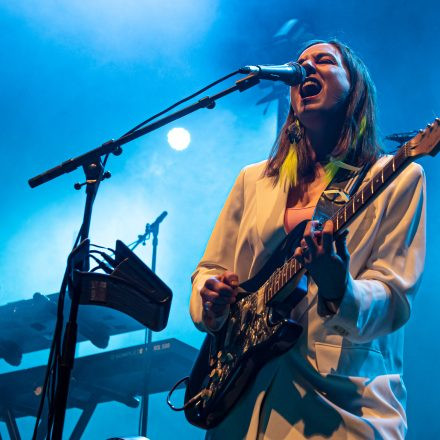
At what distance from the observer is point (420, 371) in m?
4.86

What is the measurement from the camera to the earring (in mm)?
2334

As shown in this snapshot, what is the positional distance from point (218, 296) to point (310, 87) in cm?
93

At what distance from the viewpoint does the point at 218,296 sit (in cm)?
188

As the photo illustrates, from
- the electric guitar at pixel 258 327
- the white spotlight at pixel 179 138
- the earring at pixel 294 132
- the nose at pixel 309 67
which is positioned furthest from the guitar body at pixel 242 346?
the white spotlight at pixel 179 138

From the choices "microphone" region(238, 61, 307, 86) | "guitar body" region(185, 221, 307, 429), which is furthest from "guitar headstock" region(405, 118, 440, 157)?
"microphone" region(238, 61, 307, 86)

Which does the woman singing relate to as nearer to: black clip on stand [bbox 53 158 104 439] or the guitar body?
the guitar body

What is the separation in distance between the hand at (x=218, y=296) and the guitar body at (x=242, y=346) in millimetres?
37

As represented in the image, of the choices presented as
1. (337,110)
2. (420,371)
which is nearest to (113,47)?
(420,371)

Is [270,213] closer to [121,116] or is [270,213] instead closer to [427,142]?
[427,142]

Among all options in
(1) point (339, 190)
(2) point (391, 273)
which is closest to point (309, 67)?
(1) point (339, 190)

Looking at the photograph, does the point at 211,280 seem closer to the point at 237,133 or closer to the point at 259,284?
the point at 259,284

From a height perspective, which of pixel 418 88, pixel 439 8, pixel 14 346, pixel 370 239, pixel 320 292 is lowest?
pixel 320 292

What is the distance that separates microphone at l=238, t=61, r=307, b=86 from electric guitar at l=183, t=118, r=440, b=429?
634 mm

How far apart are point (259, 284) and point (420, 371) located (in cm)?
350
